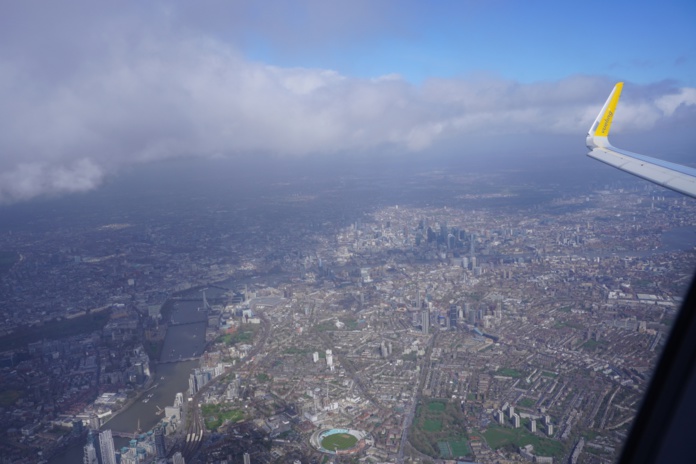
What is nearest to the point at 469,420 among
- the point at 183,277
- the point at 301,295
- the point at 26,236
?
the point at 301,295

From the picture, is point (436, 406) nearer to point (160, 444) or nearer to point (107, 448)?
point (160, 444)

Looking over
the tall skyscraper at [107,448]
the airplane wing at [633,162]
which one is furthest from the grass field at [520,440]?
the tall skyscraper at [107,448]

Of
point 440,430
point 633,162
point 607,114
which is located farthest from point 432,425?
point 607,114

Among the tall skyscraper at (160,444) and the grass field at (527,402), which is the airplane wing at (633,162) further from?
the tall skyscraper at (160,444)

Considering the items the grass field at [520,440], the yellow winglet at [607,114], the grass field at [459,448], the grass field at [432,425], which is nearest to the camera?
the yellow winglet at [607,114]

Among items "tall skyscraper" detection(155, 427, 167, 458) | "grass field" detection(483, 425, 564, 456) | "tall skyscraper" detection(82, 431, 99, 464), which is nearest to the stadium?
"grass field" detection(483, 425, 564, 456)
